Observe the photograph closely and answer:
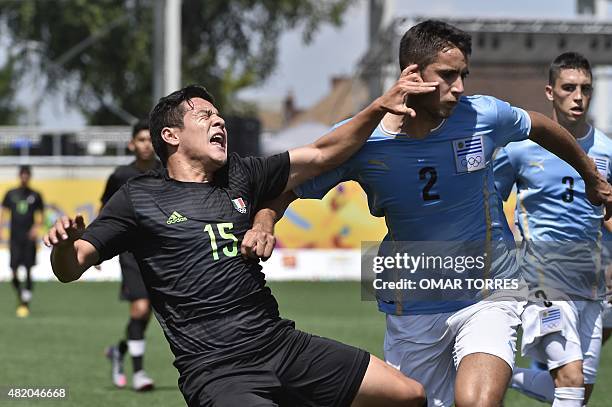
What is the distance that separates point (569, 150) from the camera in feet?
20.3

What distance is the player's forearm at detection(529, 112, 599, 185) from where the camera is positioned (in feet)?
20.1

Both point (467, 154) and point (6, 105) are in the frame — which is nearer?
point (467, 154)

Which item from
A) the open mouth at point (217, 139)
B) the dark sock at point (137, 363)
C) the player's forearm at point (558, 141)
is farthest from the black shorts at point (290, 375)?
the dark sock at point (137, 363)

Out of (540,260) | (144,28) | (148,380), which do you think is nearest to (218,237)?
(540,260)

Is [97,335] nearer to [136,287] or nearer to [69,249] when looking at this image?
[136,287]

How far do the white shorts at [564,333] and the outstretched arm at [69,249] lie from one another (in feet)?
9.74

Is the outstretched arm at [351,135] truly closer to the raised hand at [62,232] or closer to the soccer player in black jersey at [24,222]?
the raised hand at [62,232]

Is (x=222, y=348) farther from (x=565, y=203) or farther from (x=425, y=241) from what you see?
(x=565, y=203)

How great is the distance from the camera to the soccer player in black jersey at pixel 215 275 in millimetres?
5293

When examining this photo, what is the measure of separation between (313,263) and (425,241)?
18.1 meters

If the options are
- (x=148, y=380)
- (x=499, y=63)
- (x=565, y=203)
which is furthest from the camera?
(x=499, y=63)

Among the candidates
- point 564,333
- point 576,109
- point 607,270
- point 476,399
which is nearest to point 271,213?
point 476,399

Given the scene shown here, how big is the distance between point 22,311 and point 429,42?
43.5 feet

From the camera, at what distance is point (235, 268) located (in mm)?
5418
